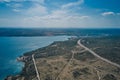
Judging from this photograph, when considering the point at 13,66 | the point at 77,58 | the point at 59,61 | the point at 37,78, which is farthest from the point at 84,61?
the point at 13,66

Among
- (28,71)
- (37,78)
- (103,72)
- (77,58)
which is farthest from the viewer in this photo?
(77,58)

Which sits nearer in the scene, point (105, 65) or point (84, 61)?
point (105, 65)

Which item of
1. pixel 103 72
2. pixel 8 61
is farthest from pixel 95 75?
pixel 8 61

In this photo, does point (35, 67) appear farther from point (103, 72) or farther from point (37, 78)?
point (103, 72)

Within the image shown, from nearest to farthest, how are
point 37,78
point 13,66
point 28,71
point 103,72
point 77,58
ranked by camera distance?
point 37,78, point 103,72, point 28,71, point 13,66, point 77,58

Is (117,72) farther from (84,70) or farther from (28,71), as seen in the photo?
(28,71)

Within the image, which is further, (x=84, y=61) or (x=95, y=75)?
(x=84, y=61)

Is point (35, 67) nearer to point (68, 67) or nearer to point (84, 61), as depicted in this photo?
point (68, 67)

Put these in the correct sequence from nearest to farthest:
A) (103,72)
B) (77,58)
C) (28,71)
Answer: (103,72), (28,71), (77,58)
